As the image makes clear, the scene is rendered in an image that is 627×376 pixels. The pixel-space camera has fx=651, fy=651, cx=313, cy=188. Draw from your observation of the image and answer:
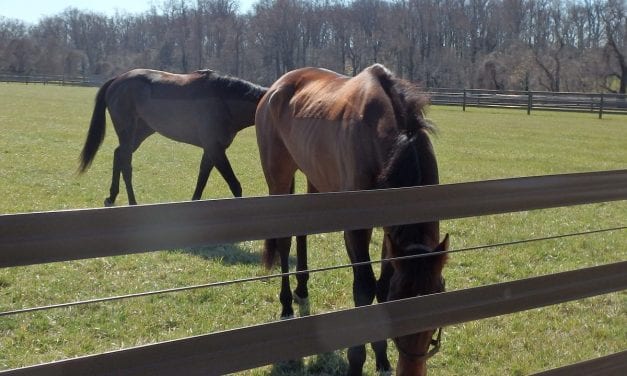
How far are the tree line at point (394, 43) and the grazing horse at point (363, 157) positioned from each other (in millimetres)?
54628

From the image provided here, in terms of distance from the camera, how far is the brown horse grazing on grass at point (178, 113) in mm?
8758

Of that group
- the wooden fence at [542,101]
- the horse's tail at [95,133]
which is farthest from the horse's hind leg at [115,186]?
the wooden fence at [542,101]

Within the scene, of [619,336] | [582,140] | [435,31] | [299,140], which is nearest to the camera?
[619,336]

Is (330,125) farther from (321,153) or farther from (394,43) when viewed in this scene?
(394,43)

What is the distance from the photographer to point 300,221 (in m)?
1.98

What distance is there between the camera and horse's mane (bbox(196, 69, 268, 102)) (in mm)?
8680

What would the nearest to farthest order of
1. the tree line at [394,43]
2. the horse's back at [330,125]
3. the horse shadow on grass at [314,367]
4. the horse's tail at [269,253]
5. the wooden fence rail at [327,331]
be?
the wooden fence rail at [327,331] < the horse's back at [330,125] < the horse shadow on grass at [314,367] < the horse's tail at [269,253] < the tree line at [394,43]

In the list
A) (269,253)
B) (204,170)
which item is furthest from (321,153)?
(204,170)

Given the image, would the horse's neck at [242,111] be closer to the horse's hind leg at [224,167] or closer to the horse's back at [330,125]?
the horse's hind leg at [224,167]

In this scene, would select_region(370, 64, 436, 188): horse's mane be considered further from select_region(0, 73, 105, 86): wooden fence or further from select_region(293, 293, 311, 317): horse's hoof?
select_region(0, 73, 105, 86): wooden fence

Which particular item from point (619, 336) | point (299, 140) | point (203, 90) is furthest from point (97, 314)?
point (203, 90)

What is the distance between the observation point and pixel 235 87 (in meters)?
8.81

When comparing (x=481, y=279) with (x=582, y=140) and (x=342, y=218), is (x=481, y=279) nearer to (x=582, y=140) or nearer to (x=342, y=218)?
(x=342, y=218)

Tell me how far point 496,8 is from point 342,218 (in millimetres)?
78221
